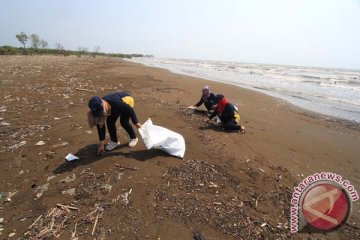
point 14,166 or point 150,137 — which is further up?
point 150,137

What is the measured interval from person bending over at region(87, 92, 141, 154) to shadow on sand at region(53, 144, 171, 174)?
0.52 ft

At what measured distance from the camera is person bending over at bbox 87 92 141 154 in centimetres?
445

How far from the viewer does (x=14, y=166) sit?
479cm

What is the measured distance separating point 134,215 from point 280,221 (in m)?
1.99

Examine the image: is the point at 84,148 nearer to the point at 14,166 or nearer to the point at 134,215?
the point at 14,166

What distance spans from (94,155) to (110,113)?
0.87 meters

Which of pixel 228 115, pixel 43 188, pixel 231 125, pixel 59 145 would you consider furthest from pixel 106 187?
pixel 228 115

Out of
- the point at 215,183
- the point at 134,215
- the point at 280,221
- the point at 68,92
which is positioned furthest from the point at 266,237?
the point at 68,92

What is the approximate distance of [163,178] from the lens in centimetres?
424

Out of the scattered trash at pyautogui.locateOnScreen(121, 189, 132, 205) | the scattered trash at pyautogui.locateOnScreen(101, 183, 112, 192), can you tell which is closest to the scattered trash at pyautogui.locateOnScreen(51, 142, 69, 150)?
the scattered trash at pyautogui.locateOnScreen(101, 183, 112, 192)

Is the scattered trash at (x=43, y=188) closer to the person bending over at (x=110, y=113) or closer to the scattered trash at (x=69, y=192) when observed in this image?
the scattered trash at (x=69, y=192)

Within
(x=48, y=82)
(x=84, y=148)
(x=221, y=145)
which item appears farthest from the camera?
(x=48, y=82)

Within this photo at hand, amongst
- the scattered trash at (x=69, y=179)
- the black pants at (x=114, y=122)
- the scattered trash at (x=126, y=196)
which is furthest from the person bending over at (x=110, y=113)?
the scattered trash at (x=126, y=196)

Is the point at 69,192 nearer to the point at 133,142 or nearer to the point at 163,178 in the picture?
the point at 163,178
